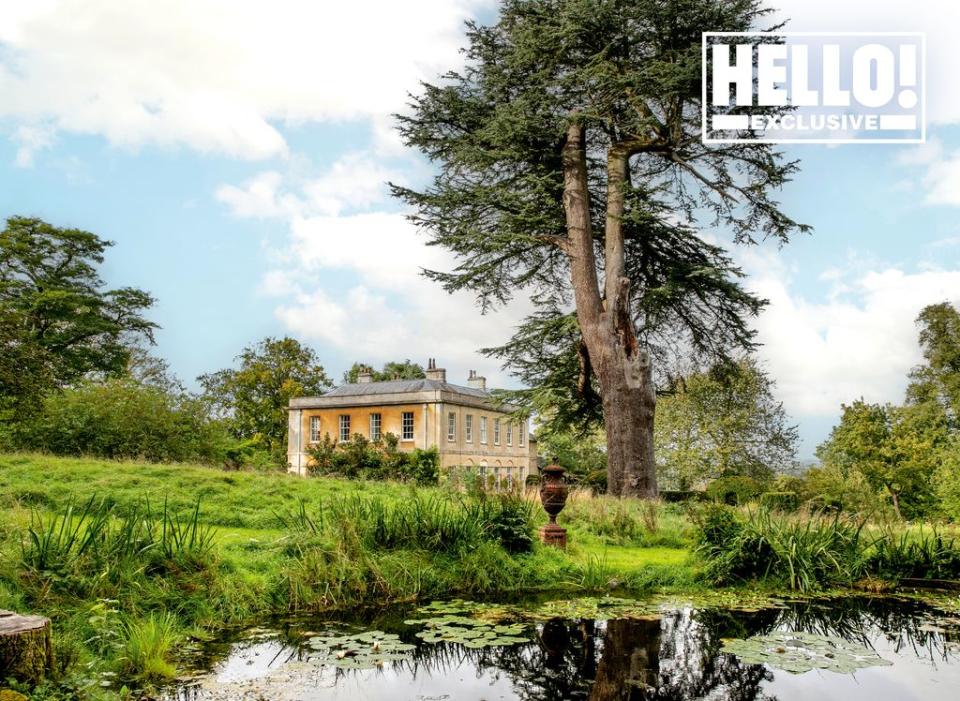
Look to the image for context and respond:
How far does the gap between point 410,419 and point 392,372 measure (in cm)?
1095

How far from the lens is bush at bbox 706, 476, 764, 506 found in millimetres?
17531

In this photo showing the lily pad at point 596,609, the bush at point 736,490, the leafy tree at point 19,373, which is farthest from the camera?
the bush at point 736,490

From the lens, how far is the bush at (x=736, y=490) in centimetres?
1753

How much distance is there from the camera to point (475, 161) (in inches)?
611

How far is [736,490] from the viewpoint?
707 inches

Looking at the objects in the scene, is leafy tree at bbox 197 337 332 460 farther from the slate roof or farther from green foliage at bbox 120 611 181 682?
green foliage at bbox 120 611 181 682

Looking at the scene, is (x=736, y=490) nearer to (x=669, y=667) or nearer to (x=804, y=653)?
(x=804, y=653)

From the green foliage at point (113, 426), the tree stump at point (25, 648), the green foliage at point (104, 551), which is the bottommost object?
the tree stump at point (25, 648)

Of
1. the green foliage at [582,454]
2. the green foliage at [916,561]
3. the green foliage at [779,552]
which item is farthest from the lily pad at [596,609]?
the green foliage at [582,454]

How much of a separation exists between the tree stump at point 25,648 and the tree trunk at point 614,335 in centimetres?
1138

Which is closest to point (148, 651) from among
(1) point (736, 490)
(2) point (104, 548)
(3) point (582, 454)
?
(2) point (104, 548)

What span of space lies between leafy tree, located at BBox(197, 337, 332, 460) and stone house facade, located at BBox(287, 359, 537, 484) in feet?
6.75

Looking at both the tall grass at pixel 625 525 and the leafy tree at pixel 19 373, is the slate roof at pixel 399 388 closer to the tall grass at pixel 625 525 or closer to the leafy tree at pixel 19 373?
the leafy tree at pixel 19 373

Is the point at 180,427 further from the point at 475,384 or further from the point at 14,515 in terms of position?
the point at 475,384
